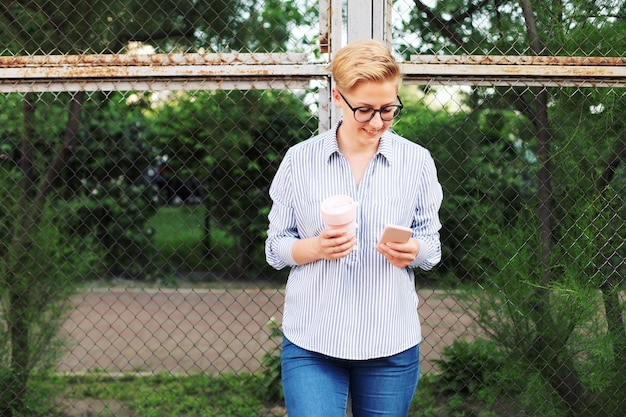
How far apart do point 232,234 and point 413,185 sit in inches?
195

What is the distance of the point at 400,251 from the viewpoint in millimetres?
1761

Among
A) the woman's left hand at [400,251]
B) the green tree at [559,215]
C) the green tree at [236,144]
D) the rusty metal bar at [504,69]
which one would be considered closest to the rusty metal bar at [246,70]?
the rusty metal bar at [504,69]

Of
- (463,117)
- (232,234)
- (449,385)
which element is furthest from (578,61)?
(232,234)

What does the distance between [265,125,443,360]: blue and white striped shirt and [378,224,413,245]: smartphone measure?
150 millimetres

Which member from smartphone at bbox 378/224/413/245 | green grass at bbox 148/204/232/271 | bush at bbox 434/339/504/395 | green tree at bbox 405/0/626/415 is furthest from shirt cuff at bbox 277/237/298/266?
green grass at bbox 148/204/232/271

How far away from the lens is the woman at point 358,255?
5.92ft

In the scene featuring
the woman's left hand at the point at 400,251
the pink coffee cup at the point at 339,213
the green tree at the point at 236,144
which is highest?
the green tree at the point at 236,144

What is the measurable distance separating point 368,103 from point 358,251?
0.40m

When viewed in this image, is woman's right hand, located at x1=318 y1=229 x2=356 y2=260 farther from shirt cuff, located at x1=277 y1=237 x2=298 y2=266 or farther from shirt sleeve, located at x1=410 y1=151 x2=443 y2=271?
shirt sleeve, located at x1=410 y1=151 x2=443 y2=271

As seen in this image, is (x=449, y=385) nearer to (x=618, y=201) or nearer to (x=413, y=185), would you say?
(x=618, y=201)

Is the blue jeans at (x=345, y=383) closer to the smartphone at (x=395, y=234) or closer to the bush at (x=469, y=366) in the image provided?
the smartphone at (x=395, y=234)

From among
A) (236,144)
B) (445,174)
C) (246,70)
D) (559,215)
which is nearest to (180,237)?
(236,144)

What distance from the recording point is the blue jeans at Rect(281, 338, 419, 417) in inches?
71.9

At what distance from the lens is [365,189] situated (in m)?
1.89
